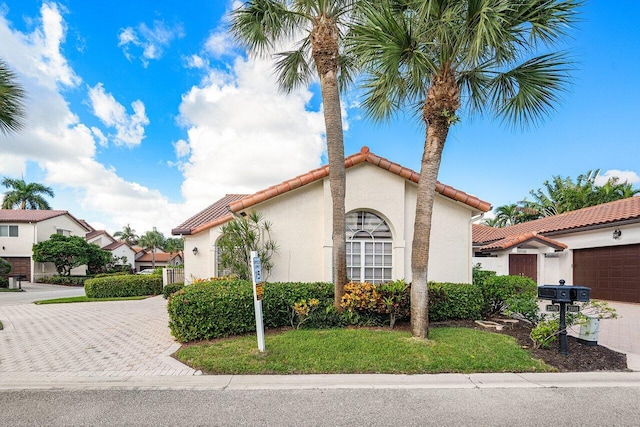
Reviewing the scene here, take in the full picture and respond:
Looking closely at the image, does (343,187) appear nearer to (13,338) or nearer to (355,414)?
(355,414)

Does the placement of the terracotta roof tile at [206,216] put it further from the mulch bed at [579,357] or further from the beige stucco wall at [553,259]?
the beige stucco wall at [553,259]

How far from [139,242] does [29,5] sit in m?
55.3

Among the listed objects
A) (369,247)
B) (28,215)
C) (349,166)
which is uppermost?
(349,166)

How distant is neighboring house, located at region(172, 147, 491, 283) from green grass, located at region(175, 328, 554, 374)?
2908 millimetres

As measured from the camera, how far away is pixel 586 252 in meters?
16.0

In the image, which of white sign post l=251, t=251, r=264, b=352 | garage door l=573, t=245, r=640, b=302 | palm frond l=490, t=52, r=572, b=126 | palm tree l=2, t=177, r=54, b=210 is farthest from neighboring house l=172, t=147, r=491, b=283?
palm tree l=2, t=177, r=54, b=210

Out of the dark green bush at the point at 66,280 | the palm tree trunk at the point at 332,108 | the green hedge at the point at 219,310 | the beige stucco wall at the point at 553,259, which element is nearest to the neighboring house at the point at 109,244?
the dark green bush at the point at 66,280

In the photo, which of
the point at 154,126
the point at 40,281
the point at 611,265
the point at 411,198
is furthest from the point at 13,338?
the point at 40,281

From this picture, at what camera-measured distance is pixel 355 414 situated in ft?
13.0

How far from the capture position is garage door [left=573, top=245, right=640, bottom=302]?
13555 millimetres

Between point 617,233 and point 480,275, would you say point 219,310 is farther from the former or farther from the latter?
point 617,233

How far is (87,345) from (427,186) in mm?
8228

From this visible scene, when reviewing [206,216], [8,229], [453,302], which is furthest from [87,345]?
[8,229]

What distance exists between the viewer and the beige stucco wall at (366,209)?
9.48 m
